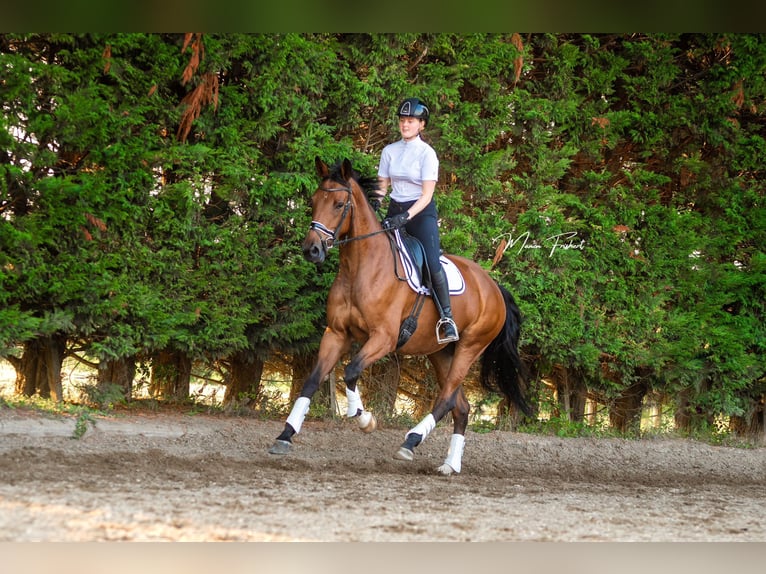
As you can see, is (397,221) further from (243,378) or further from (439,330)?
(243,378)

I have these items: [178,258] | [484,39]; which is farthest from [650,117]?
[178,258]

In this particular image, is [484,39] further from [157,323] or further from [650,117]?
[157,323]

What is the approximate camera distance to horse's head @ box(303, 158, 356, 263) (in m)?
6.10

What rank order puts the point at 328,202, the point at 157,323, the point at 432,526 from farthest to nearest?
the point at 157,323 < the point at 328,202 < the point at 432,526

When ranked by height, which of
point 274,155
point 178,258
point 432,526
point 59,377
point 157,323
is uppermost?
point 274,155

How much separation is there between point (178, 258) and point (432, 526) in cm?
386

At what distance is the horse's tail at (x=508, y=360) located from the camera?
793 centimetres

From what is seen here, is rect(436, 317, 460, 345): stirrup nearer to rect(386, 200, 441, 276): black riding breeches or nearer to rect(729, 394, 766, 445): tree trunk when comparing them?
rect(386, 200, 441, 276): black riding breeches

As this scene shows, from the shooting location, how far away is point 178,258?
7.31 metres

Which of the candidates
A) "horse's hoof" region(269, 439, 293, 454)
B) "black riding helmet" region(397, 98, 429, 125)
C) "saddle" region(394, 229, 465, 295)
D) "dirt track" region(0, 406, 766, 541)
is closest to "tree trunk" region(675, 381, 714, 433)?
"dirt track" region(0, 406, 766, 541)

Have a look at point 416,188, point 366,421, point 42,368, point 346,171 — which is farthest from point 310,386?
point 42,368

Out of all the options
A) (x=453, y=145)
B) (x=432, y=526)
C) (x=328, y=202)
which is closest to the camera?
(x=432, y=526)

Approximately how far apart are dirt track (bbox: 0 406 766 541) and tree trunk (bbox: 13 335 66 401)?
658 mm

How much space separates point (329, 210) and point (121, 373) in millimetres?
2752
